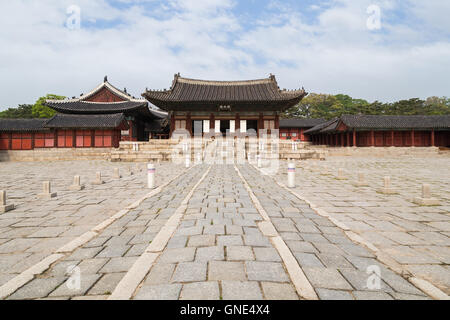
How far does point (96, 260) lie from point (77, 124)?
82.8 ft

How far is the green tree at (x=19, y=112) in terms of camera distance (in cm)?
5046

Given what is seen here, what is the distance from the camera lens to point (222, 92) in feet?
85.8

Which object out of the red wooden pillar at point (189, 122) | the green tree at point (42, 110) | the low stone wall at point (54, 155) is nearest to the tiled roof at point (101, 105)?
the low stone wall at point (54, 155)

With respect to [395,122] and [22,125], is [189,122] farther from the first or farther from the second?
[395,122]

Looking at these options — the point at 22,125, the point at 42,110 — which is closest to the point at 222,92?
the point at 22,125

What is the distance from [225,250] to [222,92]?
82.8 feet

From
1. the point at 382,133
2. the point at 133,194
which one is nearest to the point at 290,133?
the point at 382,133

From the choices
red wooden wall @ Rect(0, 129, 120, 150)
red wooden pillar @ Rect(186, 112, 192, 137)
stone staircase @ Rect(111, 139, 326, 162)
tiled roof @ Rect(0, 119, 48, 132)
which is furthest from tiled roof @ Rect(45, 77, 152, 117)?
stone staircase @ Rect(111, 139, 326, 162)

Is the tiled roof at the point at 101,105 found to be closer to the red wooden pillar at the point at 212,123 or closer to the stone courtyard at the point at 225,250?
the red wooden pillar at the point at 212,123

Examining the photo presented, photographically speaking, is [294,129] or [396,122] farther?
[294,129]

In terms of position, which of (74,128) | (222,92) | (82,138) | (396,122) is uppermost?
(222,92)

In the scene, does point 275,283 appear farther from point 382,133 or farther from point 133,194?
point 382,133

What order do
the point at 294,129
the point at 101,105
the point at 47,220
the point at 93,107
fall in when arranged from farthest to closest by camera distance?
the point at 294,129 < the point at 101,105 < the point at 93,107 < the point at 47,220

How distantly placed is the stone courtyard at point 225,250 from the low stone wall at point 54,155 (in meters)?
19.6
